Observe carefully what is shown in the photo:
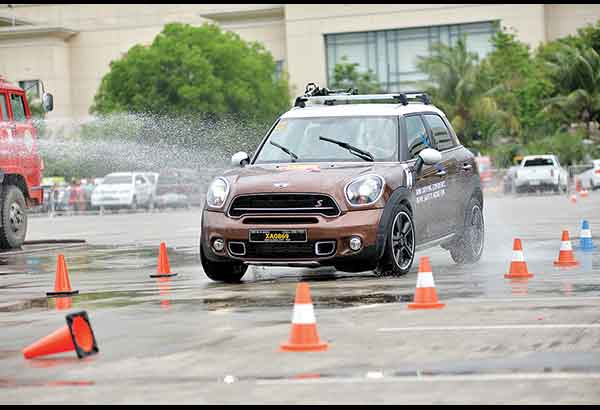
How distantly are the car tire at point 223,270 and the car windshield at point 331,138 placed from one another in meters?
1.29

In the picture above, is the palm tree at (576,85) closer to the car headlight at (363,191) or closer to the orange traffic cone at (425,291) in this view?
the car headlight at (363,191)

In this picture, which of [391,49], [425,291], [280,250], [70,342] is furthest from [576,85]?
[70,342]

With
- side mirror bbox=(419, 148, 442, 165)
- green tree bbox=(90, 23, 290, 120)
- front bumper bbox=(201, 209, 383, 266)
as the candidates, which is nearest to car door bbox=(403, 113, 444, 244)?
side mirror bbox=(419, 148, 442, 165)

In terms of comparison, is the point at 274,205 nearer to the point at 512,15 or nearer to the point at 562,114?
the point at 562,114

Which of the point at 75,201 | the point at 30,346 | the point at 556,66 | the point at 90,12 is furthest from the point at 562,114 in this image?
the point at 30,346

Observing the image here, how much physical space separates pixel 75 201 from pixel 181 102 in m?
15.6

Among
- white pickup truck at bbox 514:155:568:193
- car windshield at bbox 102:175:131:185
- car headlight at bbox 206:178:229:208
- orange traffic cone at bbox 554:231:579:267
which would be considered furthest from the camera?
car windshield at bbox 102:175:131:185

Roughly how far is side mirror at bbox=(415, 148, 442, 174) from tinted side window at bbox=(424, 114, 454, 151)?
0.98 metres

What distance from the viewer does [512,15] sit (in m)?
80.3

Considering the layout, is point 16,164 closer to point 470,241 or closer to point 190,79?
point 470,241

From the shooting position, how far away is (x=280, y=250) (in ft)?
41.8

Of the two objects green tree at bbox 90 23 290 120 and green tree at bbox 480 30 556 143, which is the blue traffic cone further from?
green tree at bbox 90 23 290 120

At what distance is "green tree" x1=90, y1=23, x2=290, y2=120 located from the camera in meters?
65.4

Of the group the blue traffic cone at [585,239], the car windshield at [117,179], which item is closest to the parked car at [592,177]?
→ the car windshield at [117,179]
